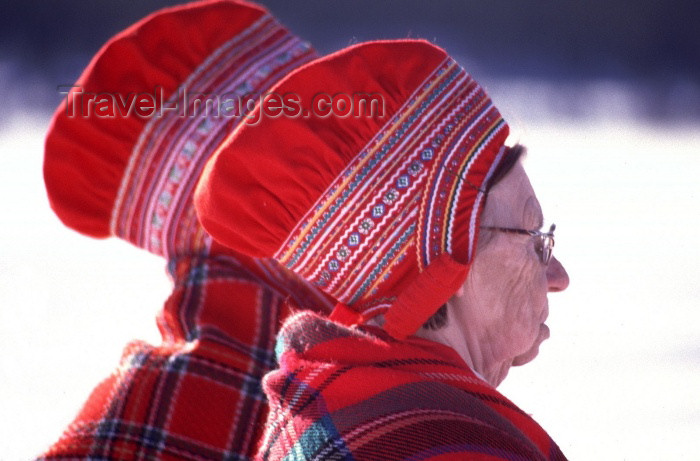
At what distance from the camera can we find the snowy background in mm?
2543

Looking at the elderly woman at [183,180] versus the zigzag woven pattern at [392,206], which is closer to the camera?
the zigzag woven pattern at [392,206]

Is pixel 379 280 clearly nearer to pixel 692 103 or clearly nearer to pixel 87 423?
pixel 87 423

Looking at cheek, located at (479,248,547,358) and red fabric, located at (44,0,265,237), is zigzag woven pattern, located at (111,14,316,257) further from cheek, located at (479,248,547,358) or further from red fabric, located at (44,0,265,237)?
cheek, located at (479,248,547,358)

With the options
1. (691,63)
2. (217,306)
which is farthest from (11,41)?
(691,63)

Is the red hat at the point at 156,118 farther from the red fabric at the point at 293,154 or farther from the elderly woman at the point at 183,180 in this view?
the red fabric at the point at 293,154

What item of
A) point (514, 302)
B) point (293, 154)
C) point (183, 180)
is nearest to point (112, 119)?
point (183, 180)

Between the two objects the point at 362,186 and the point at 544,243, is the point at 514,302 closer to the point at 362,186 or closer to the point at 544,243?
the point at 544,243

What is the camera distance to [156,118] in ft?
6.30

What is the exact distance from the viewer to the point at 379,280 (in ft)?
4.72

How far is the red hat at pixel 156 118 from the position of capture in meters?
1.92

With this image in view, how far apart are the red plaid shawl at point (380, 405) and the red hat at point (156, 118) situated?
55 centimetres

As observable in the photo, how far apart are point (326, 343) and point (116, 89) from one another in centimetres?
81

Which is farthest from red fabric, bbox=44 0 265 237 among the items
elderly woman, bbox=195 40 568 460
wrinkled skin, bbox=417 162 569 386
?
wrinkled skin, bbox=417 162 569 386

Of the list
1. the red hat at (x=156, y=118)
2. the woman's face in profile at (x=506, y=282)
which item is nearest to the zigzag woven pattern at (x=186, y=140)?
the red hat at (x=156, y=118)
